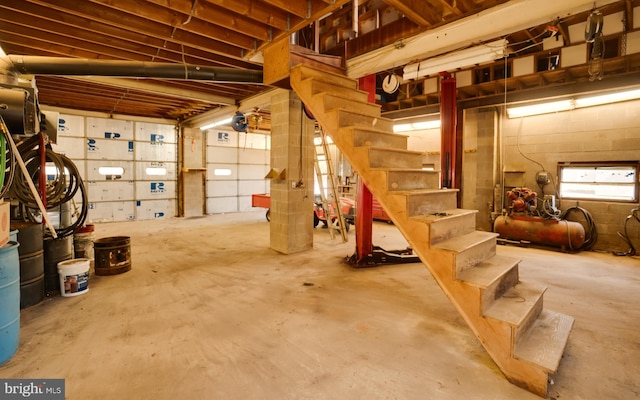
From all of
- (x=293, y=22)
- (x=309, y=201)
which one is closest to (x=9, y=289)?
(x=293, y=22)

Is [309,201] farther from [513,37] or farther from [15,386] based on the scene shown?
[513,37]

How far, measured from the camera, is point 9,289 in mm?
2461

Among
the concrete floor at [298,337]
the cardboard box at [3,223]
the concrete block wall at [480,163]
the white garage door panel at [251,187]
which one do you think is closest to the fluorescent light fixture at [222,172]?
the white garage door panel at [251,187]

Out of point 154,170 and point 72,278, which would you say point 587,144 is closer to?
point 72,278

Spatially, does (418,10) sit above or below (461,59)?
above

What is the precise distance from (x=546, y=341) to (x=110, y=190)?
11.3 metres

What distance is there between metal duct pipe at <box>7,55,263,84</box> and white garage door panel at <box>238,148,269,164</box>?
775cm

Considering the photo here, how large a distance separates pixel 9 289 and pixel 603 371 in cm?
464

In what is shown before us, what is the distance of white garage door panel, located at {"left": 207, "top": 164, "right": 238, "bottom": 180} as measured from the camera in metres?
11.8

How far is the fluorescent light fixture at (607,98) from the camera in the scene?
593 centimetres

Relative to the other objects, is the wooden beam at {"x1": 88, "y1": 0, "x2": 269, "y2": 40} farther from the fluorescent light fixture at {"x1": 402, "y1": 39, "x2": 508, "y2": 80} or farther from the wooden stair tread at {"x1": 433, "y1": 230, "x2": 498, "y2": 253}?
the wooden stair tread at {"x1": 433, "y1": 230, "x2": 498, "y2": 253}

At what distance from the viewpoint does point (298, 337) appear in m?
2.85

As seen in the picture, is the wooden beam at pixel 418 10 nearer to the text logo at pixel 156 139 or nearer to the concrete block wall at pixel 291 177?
the concrete block wall at pixel 291 177
